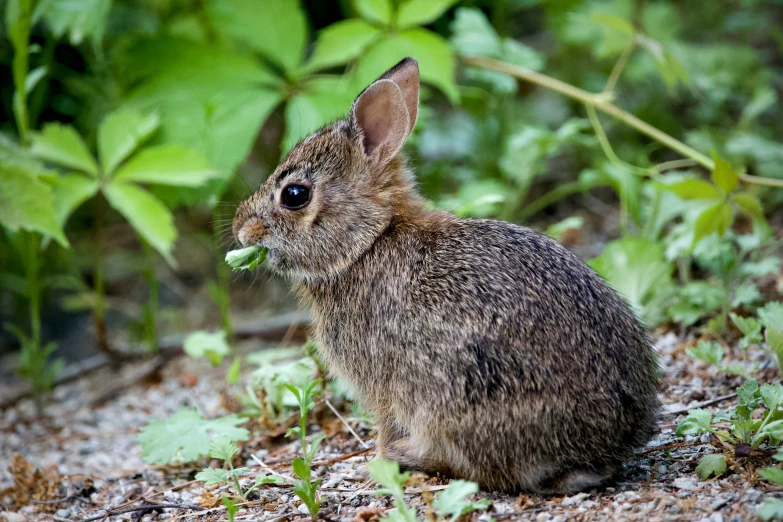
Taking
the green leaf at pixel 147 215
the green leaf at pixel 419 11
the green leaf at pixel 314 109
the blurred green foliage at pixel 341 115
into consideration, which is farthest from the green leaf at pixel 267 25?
the green leaf at pixel 147 215


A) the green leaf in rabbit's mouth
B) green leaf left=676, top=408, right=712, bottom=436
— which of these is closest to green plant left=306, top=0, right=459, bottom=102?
the green leaf in rabbit's mouth

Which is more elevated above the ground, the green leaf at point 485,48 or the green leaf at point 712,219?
the green leaf at point 485,48

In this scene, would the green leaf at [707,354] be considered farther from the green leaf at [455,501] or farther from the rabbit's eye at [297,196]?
the rabbit's eye at [297,196]

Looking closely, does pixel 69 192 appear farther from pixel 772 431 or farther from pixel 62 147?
pixel 772 431

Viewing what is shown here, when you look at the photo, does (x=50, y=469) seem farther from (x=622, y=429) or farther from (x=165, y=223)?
(x=622, y=429)

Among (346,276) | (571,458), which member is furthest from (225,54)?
(571,458)

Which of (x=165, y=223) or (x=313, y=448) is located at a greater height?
(x=165, y=223)
